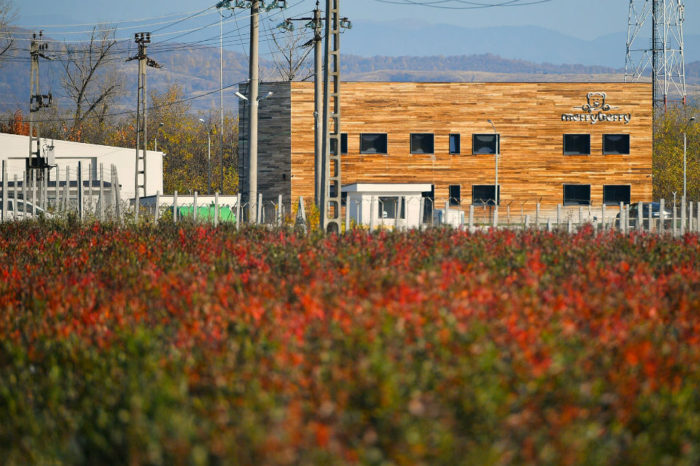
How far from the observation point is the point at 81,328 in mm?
7246

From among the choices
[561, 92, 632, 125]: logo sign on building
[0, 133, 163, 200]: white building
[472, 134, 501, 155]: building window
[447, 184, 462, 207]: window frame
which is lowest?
[447, 184, 462, 207]: window frame

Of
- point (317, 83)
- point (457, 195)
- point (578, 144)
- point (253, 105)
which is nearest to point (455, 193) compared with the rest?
point (457, 195)

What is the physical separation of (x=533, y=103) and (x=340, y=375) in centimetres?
5341

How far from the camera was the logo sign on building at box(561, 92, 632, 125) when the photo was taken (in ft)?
186

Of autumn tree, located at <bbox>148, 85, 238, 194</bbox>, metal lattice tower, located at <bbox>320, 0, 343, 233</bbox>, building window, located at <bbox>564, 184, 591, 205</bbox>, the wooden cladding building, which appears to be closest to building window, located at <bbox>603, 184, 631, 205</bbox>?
the wooden cladding building

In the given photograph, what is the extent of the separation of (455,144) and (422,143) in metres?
2.02

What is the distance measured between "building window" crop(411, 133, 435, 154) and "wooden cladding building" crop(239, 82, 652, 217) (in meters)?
0.06

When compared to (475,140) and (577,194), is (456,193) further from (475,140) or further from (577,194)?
(577,194)

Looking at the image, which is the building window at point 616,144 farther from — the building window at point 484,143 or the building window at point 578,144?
the building window at point 484,143

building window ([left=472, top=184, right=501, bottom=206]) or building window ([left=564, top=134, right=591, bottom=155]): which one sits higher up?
building window ([left=564, top=134, right=591, bottom=155])

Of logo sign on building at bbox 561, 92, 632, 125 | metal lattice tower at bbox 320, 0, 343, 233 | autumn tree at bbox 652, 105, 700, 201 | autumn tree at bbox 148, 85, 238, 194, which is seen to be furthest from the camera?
autumn tree at bbox 148, 85, 238, 194

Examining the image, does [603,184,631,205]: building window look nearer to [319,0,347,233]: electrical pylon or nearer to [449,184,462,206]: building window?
[449,184,462,206]: building window

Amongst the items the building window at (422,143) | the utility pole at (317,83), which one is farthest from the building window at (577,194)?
the utility pole at (317,83)

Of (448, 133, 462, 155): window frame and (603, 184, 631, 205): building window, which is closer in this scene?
(448, 133, 462, 155): window frame
